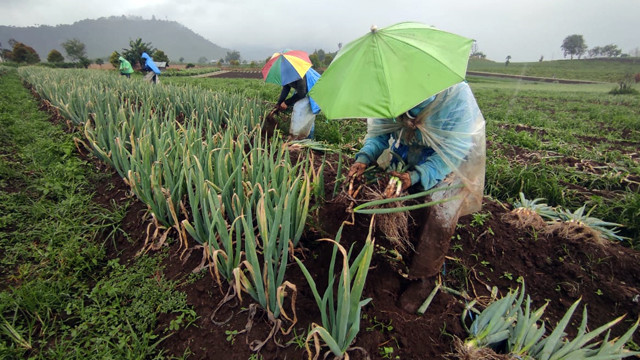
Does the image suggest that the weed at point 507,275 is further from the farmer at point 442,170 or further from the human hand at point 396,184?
the human hand at point 396,184

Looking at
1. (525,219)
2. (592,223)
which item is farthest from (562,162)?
(525,219)

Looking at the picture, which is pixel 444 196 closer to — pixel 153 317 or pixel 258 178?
pixel 258 178

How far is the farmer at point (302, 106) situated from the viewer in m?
4.14

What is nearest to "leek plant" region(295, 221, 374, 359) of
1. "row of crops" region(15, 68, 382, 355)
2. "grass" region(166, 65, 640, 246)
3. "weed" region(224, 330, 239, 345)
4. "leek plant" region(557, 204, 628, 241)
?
"row of crops" region(15, 68, 382, 355)

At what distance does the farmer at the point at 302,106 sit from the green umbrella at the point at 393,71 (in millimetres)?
2850

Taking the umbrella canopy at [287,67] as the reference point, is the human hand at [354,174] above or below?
below

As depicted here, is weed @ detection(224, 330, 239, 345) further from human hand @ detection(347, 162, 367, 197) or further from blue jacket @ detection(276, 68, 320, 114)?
blue jacket @ detection(276, 68, 320, 114)

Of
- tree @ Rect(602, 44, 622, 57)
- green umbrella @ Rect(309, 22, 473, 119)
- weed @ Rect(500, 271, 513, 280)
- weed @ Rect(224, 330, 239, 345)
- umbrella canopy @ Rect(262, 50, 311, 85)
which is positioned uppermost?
tree @ Rect(602, 44, 622, 57)

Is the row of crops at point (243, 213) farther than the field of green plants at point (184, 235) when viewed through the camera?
No

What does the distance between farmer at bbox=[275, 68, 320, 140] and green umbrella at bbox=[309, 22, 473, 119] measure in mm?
2850

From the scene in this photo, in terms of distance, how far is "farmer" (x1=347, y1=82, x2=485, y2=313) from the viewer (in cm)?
147

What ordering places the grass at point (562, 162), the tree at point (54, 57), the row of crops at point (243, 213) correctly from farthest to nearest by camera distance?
the tree at point (54, 57), the grass at point (562, 162), the row of crops at point (243, 213)

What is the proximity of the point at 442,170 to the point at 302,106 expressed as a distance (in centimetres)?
294

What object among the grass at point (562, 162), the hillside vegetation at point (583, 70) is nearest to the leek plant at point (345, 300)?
the grass at point (562, 162)
